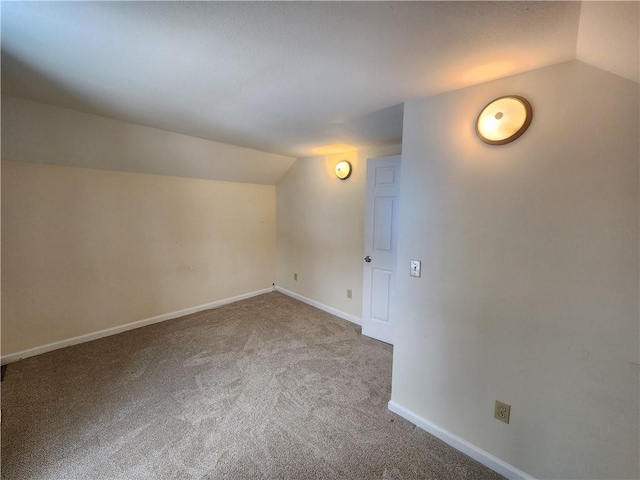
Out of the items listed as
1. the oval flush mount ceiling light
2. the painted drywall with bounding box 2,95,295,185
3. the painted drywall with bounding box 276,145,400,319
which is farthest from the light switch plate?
the painted drywall with bounding box 2,95,295,185

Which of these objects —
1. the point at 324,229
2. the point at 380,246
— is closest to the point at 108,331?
the point at 324,229

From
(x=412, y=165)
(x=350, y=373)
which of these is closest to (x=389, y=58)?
(x=412, y=165)

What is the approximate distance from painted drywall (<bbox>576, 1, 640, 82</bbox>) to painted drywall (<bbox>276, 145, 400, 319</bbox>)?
178cm

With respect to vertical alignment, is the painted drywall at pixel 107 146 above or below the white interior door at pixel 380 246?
above

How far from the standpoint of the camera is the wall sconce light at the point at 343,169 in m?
3.20

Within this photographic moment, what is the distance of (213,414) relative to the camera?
71.7 inches

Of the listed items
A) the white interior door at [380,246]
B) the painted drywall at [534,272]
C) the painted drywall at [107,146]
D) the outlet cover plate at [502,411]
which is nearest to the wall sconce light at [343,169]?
the white interior door at [380,246]

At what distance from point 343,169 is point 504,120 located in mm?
2030

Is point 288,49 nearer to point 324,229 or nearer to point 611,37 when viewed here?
point 611,37

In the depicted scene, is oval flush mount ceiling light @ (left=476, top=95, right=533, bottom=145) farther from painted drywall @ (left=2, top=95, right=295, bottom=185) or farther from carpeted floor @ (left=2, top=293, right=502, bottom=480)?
painted drywall @ (left=2, top=95, right=295, bottom=185)

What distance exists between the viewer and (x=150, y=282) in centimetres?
318

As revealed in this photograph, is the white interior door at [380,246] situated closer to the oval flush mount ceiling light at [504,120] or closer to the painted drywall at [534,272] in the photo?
the painted drywall at [534,272]

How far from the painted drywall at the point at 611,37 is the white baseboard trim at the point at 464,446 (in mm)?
1977

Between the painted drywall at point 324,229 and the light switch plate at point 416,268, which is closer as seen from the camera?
the light switch plate at point 416,268
